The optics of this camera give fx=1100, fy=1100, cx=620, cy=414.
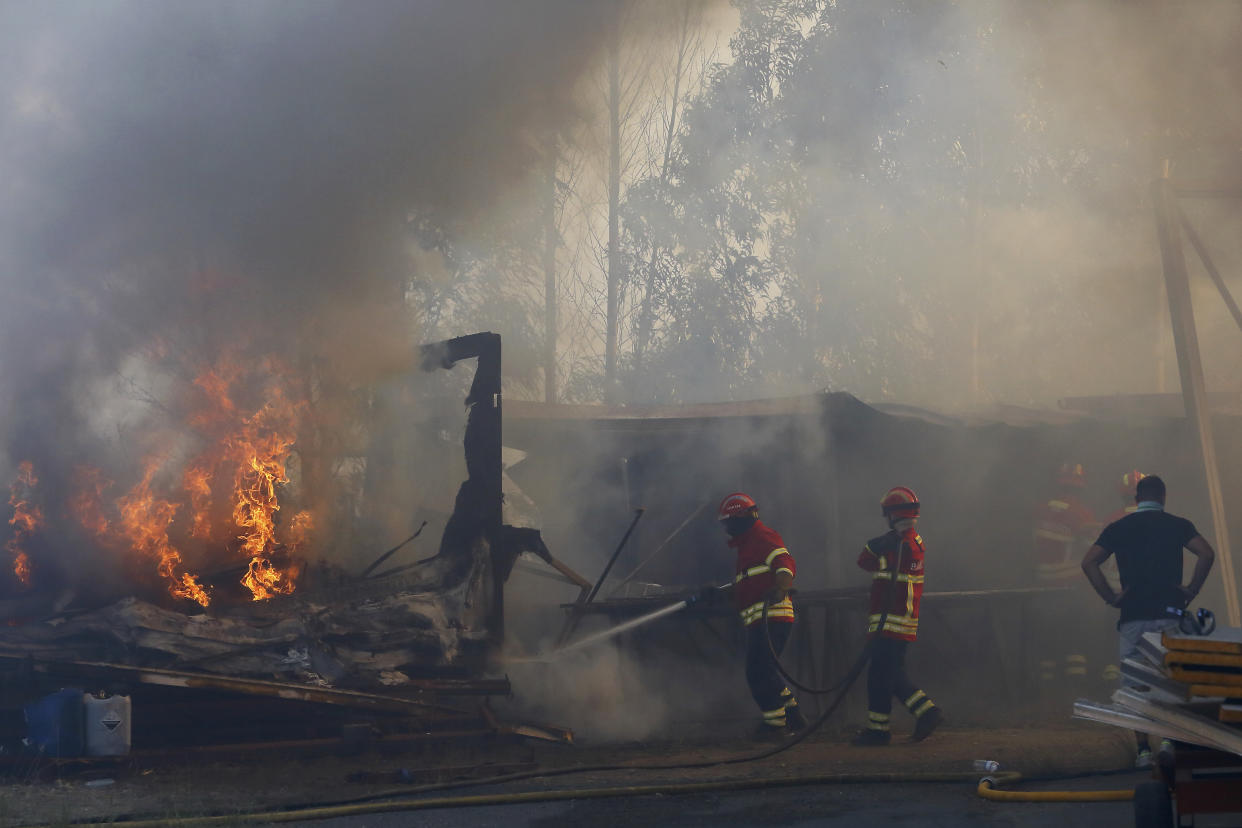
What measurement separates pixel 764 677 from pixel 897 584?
1.17 meters

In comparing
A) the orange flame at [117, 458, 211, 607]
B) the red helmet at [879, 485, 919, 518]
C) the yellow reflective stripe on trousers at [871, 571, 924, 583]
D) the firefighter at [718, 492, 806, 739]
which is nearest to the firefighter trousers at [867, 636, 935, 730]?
the yellow reflective stripe on trousers at [871, 571, 924, 583]

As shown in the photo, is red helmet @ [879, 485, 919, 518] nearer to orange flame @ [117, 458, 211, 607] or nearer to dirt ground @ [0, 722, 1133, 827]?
dirt ground @ [0, 722, 1133, 827]

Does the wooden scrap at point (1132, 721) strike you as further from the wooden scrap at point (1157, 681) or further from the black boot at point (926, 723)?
the black boot at point (926, 723)

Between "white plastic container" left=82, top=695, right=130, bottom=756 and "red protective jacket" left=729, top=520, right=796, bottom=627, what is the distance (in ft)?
13.6

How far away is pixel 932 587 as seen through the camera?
11062mm

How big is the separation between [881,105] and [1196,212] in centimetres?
537

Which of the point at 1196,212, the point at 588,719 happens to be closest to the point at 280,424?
the point at 588,719

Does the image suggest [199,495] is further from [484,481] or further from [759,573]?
[759,573]

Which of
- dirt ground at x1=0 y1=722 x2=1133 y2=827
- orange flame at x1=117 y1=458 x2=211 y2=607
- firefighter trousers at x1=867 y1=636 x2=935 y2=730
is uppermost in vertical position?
orange flame at x1=117 y1=458 x2=211 y2=607

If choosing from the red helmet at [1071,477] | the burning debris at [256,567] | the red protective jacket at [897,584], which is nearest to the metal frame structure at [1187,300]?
the red helmet at [1071,477]

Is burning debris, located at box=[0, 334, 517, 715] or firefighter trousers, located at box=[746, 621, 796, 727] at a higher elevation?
burning debris, located at box=[0, 334, 517, 715]

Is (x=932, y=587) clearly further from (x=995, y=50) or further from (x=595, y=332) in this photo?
(x=595, y=332)

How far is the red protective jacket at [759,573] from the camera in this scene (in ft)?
26.2

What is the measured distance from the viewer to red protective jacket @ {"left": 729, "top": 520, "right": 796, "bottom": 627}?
7988 millimetres
